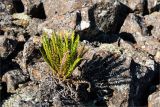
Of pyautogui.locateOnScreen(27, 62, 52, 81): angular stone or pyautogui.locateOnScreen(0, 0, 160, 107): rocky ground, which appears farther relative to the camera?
pyautogui.locateOnScreen(27, 62, 52, 81): angular stone

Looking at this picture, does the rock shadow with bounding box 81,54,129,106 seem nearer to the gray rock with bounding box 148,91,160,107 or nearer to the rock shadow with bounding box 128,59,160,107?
the rock shadow with bounding box 128,59,160,107

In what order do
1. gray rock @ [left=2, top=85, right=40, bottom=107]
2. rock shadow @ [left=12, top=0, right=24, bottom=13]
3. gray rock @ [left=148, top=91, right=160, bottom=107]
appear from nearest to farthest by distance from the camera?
gray rock @ [left=2, top=85, right=40, bottom=107]
gray rock @ [left=148, top=91, right=160, bottom=107]
rock shadow @ [left=12, top=0, right=24, bottom=13]

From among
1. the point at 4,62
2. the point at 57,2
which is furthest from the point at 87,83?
the point at 57,2

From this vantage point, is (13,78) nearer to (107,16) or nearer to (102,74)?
(102,74)

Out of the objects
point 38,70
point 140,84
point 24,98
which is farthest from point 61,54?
point 140,84

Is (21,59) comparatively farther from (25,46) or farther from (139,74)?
(139,74)

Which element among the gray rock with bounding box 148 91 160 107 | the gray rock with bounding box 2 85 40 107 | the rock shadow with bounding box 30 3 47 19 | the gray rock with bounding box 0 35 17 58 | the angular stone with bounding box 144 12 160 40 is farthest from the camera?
the rock shadow with bounding box 30 3 47 19

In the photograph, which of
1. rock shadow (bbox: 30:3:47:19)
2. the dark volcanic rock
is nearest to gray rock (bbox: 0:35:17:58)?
rock shadow (bbox: 30:3:47:19)
